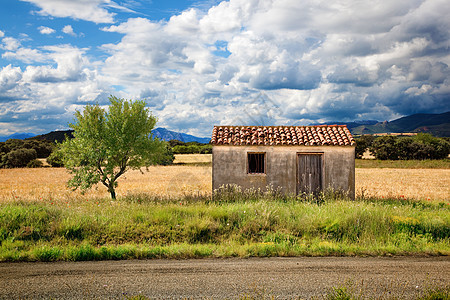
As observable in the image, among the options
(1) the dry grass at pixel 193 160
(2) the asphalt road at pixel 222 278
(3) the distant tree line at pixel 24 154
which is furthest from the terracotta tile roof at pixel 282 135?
(1) the dry grass at pixel 193 160

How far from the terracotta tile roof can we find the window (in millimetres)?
710

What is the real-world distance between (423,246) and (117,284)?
8.03m

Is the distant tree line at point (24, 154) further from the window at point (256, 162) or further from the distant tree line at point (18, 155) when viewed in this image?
the window at point (256, 162)

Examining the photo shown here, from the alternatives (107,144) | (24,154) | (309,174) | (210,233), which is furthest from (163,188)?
(24,154)

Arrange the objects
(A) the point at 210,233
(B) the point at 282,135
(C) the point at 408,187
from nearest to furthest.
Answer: (A) the point at 210,233
(B) the point at 282,135
(C) the point at 408,187

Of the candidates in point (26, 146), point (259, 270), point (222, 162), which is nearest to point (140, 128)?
point (222, 162)

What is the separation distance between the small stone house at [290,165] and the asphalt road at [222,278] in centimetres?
815

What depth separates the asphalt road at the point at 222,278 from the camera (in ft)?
17.7

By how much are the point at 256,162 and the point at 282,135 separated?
207 centimetres

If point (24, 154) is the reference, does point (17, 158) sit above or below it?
below

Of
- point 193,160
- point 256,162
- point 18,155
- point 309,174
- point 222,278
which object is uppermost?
point 18,155

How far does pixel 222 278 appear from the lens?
6051 mm

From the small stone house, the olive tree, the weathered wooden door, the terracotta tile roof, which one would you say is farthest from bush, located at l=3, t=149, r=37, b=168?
the weathered wooden door

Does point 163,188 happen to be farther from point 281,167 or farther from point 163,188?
point 281,167
